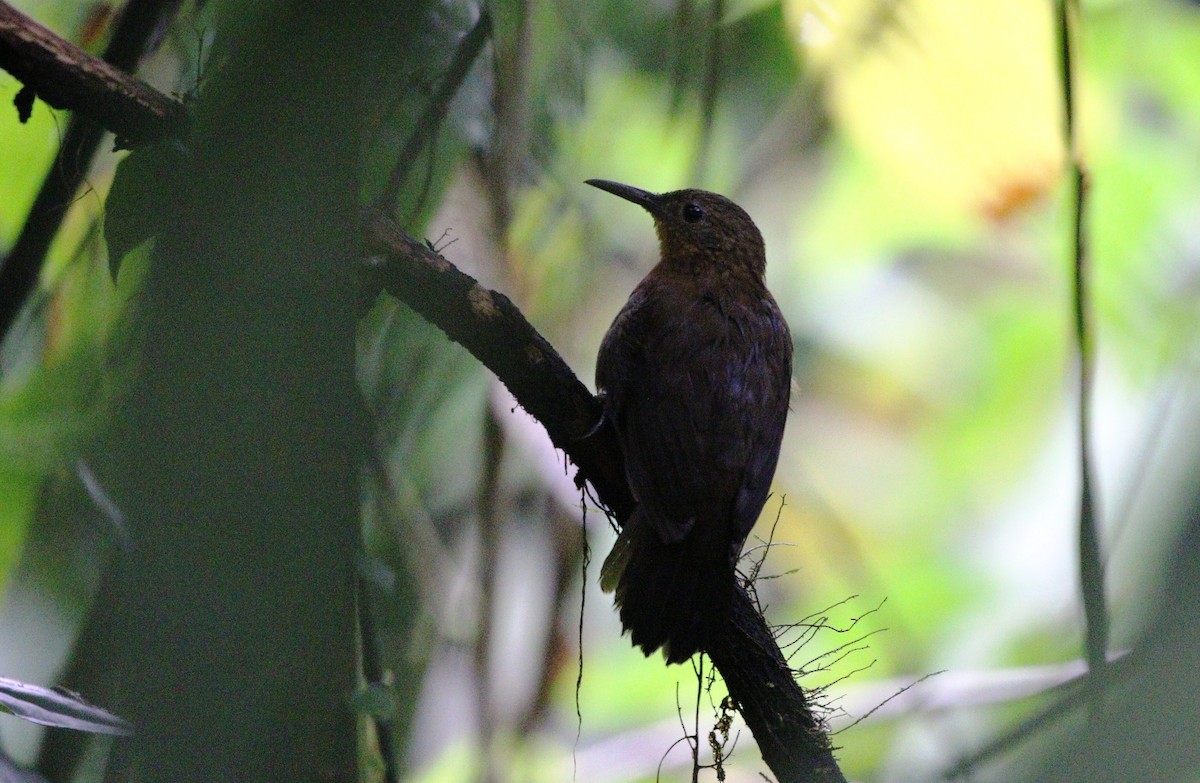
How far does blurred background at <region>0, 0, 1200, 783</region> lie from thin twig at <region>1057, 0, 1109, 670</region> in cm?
15

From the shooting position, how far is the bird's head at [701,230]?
3.90 metres

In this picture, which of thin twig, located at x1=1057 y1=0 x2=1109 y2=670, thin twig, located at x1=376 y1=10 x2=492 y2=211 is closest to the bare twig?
thin twig, located at x1=376 y1=10 x2=492 y2=211

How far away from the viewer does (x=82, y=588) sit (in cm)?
389

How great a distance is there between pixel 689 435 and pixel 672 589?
49cm

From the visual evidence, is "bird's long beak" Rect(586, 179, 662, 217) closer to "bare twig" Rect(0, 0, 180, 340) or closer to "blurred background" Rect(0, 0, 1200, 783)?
"blurred background" Rect(0, 0, 1200, 783)

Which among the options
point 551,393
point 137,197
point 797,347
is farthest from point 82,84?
point 797,347

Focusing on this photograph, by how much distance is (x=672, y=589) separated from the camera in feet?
8.94

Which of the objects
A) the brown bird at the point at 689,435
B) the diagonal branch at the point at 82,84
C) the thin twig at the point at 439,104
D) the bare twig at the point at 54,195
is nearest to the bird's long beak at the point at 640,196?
the brown bird at the point at 689,435

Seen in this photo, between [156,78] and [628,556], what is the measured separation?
6.90 feet

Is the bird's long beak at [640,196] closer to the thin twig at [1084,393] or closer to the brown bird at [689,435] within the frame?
the brown bird at [689,435]

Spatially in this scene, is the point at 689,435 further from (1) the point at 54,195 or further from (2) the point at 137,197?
(1) the point at 54,195

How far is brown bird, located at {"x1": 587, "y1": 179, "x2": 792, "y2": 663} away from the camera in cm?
276

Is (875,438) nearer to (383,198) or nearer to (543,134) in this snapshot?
(543,134)

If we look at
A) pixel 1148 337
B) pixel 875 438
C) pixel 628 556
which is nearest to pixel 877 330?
pixel 875 438
